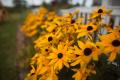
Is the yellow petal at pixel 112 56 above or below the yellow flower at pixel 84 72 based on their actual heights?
above

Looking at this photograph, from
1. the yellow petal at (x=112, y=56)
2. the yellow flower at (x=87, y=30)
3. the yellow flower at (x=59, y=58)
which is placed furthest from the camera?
the yellow flower at (x=87, y=30)

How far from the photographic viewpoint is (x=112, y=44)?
Answer: 2.90 metres

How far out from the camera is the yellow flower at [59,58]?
3160mm

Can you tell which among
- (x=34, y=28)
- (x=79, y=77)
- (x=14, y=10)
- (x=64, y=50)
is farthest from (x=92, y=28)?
(x=14, y=10)

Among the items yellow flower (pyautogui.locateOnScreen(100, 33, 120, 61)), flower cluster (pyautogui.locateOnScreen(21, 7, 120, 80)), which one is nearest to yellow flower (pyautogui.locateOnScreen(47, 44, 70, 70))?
flower cluster (pyautogui.locateOnScreen(21, 7, 120, 80))

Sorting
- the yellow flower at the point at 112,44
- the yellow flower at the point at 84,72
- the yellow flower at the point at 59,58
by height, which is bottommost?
the yellow flower at the point at 84,72

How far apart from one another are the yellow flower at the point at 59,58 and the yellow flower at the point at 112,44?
406 mm

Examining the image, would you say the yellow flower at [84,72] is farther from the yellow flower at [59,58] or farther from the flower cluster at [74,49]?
the yellow flower at [59,58]

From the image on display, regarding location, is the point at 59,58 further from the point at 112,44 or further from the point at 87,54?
the point at 112,44

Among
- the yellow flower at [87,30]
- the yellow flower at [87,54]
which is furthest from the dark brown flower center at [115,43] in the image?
the yellow flower at [87,30]

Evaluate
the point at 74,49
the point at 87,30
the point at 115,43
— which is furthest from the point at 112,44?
the point at 87,30

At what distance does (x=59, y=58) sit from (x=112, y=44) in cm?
56

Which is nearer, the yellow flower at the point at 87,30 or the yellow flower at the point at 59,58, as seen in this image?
the yellow flower at the point at 59,58

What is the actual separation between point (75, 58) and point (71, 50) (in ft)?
0.55
